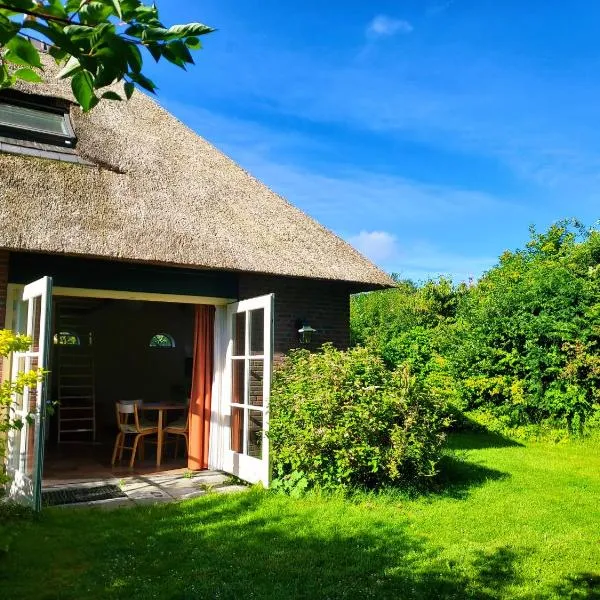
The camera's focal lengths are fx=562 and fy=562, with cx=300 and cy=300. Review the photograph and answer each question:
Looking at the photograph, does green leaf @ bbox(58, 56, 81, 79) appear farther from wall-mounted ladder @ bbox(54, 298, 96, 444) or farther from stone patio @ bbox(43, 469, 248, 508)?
wall-mounted ladder @ bbox(54, 298, 96, 444)

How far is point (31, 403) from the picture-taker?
542 cm

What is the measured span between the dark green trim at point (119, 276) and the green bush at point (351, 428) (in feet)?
5.48

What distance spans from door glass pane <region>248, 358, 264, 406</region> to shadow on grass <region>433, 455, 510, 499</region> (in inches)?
85.5

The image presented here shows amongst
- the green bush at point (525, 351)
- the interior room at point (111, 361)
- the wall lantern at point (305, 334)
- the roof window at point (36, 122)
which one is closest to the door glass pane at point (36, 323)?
Result: the roof window at point (36, 122)

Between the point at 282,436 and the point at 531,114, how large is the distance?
219 inches

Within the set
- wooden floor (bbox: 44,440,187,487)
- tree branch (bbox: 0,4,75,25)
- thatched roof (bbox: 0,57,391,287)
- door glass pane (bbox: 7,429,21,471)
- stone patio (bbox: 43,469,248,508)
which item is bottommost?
wooden floor (bbox: 44,440,187,487)

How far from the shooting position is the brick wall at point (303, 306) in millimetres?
7316

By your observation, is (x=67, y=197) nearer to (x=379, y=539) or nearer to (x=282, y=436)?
(x=282, y=436)

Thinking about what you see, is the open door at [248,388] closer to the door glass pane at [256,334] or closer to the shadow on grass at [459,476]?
the door glass pane at [256,334]

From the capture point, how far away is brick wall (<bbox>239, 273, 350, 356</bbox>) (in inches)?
288

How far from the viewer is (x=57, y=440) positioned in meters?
9.95

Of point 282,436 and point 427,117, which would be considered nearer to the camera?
point 282,436

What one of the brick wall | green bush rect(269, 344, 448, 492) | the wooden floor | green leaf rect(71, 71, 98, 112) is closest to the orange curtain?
the wooden floor

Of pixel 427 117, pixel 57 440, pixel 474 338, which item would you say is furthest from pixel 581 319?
pixel 57 440
